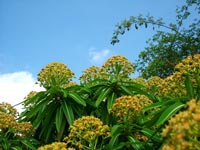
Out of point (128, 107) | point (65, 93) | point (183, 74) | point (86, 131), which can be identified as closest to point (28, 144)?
point (65, 93)

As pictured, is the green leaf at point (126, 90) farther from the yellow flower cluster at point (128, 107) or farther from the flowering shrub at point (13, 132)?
the flowering shrub at point (13, 132)

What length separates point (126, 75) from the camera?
579 cm

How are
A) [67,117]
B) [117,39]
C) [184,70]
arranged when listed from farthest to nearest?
1. [117,39]
2. [67,117]
3. [184,70]

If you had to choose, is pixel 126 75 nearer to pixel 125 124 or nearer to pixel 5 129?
pixel 125 124

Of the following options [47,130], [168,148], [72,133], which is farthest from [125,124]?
[168,148]

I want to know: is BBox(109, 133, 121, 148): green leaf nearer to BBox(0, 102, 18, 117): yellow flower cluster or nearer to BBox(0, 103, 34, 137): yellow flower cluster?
BBox(0, 103, 34, 137): yellow flower cluster

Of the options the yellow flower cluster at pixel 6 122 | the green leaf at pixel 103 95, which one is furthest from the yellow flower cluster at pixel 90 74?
the yellow flower cluster at pixel 6 122

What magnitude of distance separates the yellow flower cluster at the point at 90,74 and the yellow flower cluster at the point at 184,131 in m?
4.39

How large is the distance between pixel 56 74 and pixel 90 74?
81 centimetres

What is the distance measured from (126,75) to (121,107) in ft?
4.85

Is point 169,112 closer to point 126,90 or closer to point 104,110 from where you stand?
point 126,90

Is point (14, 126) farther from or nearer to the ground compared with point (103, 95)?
nearer to the ground

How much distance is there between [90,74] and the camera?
21.2ft

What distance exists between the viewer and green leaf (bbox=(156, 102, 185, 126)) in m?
3.61
